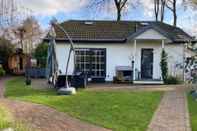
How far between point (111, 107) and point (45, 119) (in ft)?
11.7

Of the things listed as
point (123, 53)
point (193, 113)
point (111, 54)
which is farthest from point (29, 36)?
point (193, 113)

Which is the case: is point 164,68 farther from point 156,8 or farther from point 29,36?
point 29,36

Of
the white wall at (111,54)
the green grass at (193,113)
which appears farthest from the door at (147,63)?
the green grass at (193,113)

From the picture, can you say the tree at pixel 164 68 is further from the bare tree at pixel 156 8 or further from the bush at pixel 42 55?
the bare tree at pixel 156 8

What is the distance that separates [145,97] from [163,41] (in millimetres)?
10818

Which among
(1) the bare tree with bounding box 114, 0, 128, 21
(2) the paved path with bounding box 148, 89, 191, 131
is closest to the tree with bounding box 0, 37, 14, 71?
(1) the bare tree with bounding box 114, 0, 128, 21

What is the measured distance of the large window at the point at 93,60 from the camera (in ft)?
103

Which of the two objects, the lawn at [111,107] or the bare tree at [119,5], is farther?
the bare tree at [119,5]

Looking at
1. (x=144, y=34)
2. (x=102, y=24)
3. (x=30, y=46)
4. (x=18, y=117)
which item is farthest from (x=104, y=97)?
(x=30, y=46)

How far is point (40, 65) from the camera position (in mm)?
42125

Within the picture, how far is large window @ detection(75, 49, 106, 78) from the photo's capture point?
31.4 metres

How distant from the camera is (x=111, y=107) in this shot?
1684cm

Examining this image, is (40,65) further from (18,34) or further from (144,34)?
(144,34)

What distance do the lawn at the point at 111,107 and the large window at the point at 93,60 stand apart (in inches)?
373
